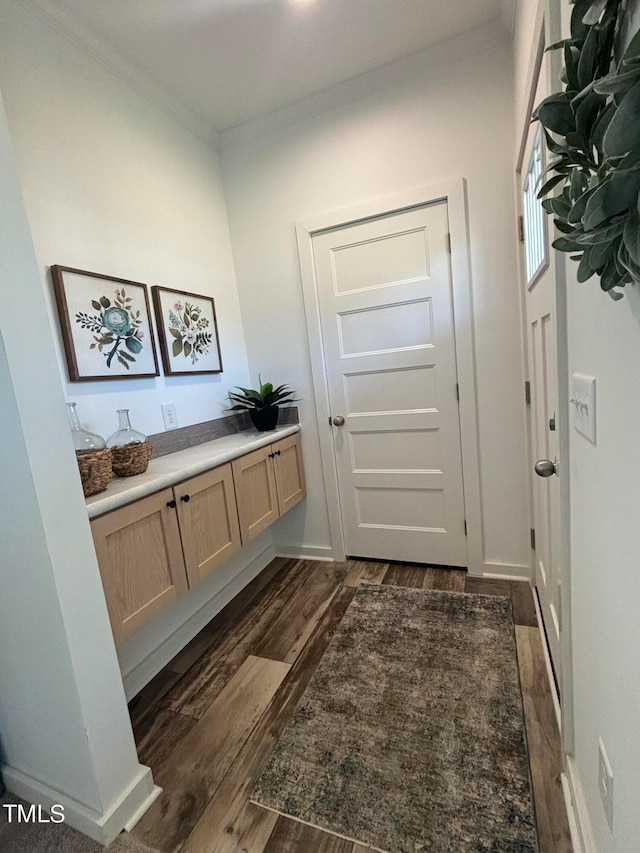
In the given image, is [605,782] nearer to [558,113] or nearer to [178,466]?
[558,113]

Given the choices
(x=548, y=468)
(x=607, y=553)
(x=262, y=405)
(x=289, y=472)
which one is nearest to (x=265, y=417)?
(x=262, y=405)

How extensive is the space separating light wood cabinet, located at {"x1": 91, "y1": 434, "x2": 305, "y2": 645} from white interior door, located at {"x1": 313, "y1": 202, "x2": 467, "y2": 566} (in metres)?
0.59

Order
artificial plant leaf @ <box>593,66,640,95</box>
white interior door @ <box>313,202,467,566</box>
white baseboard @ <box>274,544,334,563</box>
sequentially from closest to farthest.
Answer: artificial plant leaf @ <box>593,66,640,95</box>
white interior door @ <box>313,202,467,566</box>
white baseboard @ <box>274,544,334,563</box>

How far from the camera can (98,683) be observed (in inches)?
45.1

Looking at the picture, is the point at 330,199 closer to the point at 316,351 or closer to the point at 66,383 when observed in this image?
the point at 316,351

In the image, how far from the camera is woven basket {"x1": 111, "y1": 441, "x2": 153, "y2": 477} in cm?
155

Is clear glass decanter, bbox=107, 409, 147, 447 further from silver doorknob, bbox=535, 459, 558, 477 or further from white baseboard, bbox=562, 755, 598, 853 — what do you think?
white baseboard, bbox=562, 755, 598, 853

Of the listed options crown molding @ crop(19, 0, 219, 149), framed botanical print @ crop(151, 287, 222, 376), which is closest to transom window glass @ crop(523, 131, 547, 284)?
framed botanical print @ crop(151, 287, 222, 376)

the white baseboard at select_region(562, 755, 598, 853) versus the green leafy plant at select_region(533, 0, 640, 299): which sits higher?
the green leafy plant at select_region(533, 0, 640, 299)

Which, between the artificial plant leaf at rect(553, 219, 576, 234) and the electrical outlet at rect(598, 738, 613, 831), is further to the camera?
the electrical outlet at rect(598, 738, 613, 831)

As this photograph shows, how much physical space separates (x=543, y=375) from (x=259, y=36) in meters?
1.96

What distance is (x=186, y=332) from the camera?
2.17 meters

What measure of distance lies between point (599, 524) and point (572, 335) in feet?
1.54

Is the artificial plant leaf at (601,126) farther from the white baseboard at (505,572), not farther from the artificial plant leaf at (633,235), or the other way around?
the white baseboard at (505,572)
